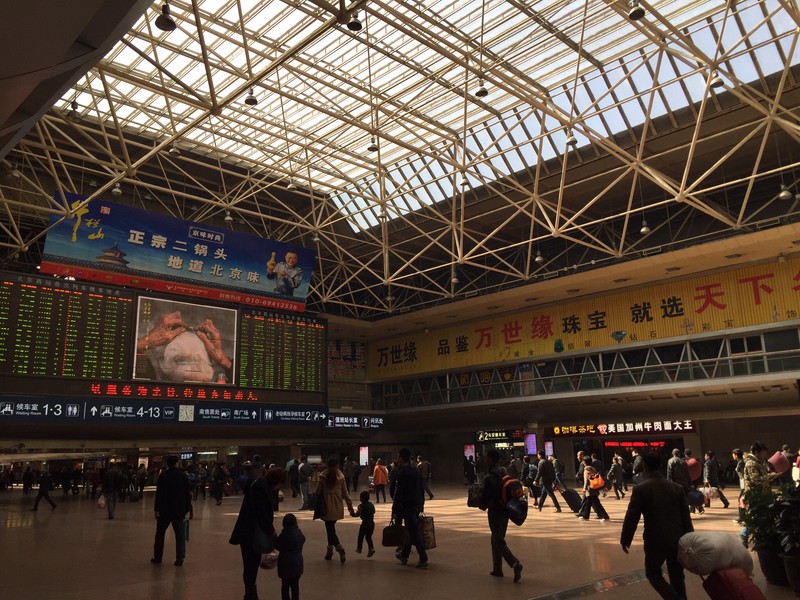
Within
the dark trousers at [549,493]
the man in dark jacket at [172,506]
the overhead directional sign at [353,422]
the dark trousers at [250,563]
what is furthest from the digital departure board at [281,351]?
the dark trousers at [250,563]

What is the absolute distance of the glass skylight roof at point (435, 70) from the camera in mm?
16516

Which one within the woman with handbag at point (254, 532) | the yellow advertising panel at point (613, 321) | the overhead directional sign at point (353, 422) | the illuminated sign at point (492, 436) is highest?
the yellow advertising panel at point (613, 321)

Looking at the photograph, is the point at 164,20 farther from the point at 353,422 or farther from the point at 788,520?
the point at 353,422

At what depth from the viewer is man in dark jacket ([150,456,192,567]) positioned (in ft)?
28.3

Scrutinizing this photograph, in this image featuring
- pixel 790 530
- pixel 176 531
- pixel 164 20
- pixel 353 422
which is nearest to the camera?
pixel 790 530

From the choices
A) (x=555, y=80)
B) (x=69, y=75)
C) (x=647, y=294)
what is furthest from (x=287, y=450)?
(x=69, y=75)

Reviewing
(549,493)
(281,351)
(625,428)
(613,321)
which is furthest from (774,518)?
(625,428)

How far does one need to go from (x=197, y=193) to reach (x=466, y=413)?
17.1m

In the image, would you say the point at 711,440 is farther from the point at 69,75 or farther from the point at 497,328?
the point at 69,75

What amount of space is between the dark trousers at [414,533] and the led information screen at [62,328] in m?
15.2

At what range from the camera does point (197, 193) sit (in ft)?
93.6

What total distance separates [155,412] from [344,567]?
573 inches

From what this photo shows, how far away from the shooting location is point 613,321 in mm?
28188

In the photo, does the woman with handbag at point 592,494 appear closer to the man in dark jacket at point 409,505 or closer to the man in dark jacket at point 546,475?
the man in dark jacket at point 546,475
